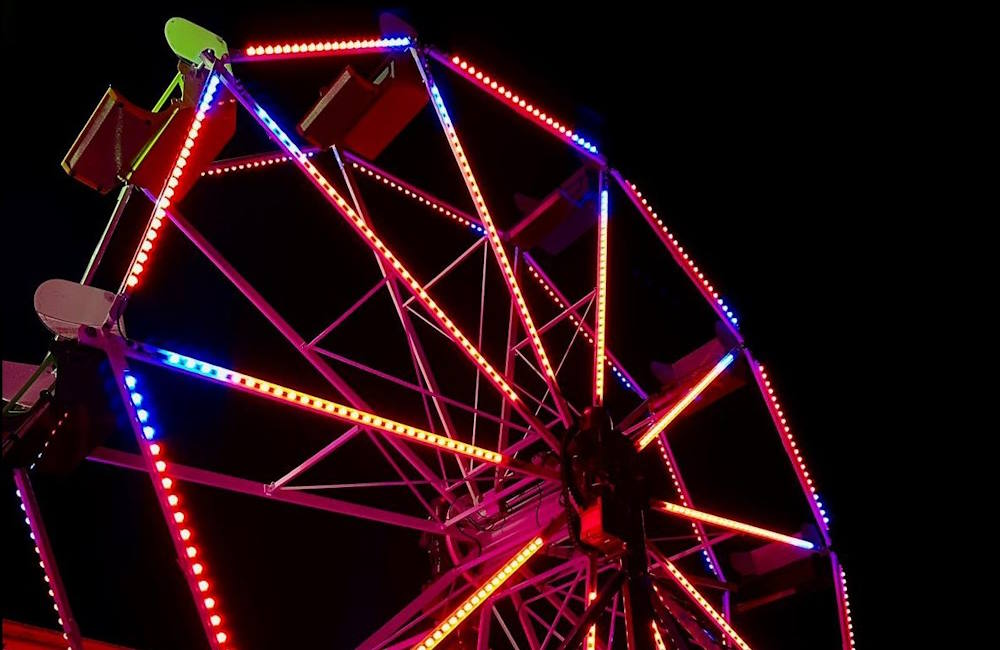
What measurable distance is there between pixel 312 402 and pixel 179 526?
103cm

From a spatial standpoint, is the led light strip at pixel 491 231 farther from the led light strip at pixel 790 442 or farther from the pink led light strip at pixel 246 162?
the led light strip at pixel 790 442

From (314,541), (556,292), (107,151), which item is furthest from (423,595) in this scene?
(107,151)

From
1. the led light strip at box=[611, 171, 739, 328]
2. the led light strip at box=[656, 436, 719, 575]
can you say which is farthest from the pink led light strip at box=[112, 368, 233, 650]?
the led light strip at box=[656, 436, 719, 575]

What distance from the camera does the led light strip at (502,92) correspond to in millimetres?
6891

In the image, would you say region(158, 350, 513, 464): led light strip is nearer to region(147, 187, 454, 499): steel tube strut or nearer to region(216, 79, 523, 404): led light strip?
region(147, 187, 454, 499): steel tube strut

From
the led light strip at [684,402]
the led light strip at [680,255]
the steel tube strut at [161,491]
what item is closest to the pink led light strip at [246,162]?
the led light strip at [680,255]

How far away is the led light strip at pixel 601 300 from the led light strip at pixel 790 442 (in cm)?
199

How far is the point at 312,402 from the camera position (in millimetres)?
5070

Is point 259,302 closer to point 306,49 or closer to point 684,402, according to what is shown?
point 306,49

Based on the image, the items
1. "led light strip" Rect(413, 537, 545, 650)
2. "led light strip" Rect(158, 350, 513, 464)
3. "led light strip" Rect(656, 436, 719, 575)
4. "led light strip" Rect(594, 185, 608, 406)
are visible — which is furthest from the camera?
"led light strip" Rect(656, 436, 719, 575)

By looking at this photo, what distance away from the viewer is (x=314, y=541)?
Answer: 9.82 meters

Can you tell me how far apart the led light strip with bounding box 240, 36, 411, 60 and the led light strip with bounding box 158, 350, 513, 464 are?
2277 millimetres

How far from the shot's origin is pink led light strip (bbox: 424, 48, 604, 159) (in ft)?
22.6

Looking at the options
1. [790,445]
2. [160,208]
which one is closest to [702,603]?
[790,445]
